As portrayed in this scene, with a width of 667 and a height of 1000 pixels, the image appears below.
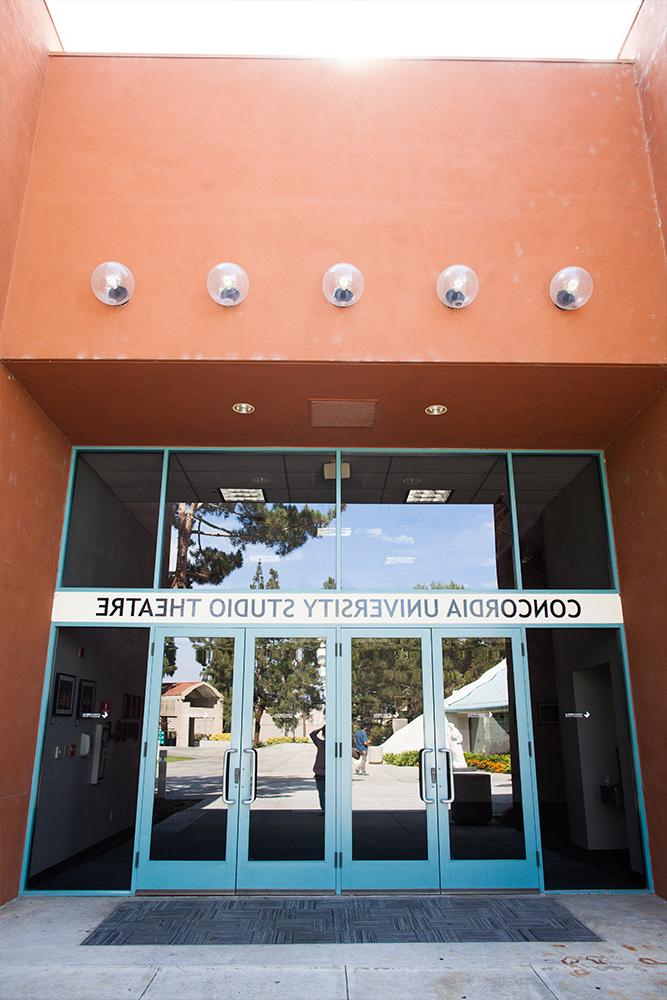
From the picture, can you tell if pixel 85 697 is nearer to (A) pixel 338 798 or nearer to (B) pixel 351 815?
(A) pixel 338 798

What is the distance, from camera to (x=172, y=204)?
597 centimetres

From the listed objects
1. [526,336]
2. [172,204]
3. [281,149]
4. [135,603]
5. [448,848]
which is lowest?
[448,848]

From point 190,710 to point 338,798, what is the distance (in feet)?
4.93

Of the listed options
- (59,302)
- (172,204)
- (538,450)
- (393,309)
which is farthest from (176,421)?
(538,450)

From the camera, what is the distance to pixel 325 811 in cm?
612

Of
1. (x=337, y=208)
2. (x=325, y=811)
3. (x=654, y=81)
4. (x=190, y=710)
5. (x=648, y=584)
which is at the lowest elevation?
(x=325, y=811)

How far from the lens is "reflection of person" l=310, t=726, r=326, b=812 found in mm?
6164

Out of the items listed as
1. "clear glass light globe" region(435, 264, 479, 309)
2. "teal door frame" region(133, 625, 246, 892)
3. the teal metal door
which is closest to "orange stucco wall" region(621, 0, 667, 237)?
"clear glass light globe" region(435, 264, 479, 309)

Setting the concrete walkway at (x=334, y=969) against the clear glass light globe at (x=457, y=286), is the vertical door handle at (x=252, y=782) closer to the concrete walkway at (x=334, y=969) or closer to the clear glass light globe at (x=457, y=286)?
the concrete walkway at (x=334, y=969)

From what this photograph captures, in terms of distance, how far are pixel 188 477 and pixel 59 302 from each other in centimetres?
212

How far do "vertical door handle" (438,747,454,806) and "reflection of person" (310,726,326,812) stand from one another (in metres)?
1.02

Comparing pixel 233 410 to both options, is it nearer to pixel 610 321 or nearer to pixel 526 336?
pixel 526 336

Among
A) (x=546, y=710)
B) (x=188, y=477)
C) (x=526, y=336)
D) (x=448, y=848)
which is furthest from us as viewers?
(x=188, y=477)

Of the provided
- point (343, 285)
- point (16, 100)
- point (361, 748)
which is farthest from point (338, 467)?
point (16, 100)
